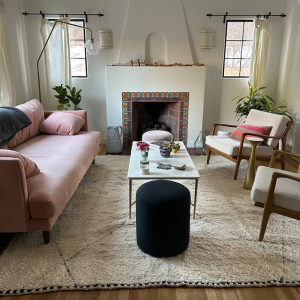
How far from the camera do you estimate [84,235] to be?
7.42ft

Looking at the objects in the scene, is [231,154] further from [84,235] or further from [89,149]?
[84,235]

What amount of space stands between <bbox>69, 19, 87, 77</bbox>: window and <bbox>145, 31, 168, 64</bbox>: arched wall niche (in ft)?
3.58

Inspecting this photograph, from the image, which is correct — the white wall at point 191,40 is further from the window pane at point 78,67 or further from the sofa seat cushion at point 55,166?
the sofa seat cushion at point 55,166

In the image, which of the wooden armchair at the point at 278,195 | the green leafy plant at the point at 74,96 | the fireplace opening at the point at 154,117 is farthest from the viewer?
the fireplace opening at the point at 154,117

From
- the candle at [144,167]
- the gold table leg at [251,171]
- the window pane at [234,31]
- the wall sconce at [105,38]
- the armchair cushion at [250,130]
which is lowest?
the gold table leg at [251,171]

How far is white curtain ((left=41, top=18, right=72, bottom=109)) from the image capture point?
4.54m

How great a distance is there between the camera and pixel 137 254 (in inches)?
79.6

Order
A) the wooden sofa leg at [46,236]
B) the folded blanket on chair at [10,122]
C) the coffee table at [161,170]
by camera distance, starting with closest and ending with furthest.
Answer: the wooden sofa leg at [46,236], the coffee table at [161,170], the folded blanket on chair at [10,122]

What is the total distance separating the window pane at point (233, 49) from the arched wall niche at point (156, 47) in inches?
43.3

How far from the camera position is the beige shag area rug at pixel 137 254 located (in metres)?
1.79

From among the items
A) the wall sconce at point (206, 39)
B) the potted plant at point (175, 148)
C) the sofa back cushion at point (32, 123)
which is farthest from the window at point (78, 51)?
the potted plant at point (175, 148)

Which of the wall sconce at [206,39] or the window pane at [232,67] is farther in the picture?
the window pane at [232,67]

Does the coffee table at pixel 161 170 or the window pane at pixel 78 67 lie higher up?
the window pane at pixel 78 67

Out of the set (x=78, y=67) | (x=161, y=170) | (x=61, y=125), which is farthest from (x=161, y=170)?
(x=78, y=67)
